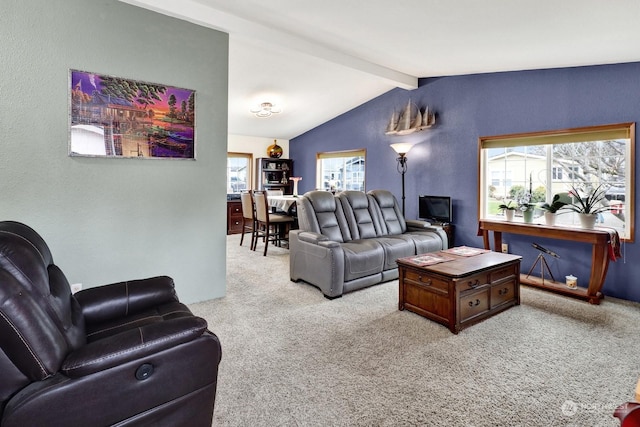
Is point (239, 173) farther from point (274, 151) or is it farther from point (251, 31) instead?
point (251, 31)

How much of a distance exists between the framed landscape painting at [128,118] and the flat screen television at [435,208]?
358 centimetres

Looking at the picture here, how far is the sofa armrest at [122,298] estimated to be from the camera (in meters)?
1.80

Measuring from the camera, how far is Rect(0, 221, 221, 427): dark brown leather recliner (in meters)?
1.10

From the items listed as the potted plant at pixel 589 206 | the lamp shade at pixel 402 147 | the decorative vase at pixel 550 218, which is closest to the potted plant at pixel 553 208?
the decorative vase at pixel 550 218

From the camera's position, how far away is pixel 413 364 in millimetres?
2223

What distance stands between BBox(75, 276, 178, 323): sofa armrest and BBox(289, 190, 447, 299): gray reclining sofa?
1.76 meters

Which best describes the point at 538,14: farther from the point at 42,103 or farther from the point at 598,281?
the point at 42,103

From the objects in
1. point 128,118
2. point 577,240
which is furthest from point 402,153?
point 128,118

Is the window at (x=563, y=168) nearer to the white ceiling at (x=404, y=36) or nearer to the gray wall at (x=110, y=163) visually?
the white ceiling at (x=404, y=36)

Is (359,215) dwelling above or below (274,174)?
below

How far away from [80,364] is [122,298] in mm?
788

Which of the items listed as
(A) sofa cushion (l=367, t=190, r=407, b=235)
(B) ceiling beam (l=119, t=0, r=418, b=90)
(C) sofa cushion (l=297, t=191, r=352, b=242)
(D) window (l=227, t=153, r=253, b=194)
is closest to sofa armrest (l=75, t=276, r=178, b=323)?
(C) sofa cushion (l=297, t=191, r=352, b=242)

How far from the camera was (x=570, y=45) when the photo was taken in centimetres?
313

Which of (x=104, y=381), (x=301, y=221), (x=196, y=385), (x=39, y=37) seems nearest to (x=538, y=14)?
(x=301, y=221)
